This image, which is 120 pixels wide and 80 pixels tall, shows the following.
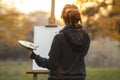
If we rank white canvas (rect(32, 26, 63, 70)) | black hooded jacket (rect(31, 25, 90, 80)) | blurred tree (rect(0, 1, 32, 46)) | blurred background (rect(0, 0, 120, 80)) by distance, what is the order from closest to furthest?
black hooded jacket (rect(31, 25, 90, 80)) → white canvas (rect(32, 26, 63, 70)) → blurred background (rect(0, 0, 120, 80)) → blurred tree (rect(0, 1, 32, 46))

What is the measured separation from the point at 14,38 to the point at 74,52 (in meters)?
29.5

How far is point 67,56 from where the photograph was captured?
648 centimetres

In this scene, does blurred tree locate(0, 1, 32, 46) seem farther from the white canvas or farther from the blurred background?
the white canvas

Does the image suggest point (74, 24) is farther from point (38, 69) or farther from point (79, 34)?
point (38, 69)

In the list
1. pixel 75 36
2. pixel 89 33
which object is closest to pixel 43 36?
pixel 75 36

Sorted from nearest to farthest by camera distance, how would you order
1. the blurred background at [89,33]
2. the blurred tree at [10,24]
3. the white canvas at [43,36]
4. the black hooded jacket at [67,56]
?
the black hooded jacket at [67,56]
the white canvas at [43,36]
the blurred background at [89,33]
the blurred tree at [10,24]

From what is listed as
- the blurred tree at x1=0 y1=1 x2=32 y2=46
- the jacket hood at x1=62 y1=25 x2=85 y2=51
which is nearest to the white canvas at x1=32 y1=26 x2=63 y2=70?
the jacket hood at x1=62 y1=25 x2=85 y2=51

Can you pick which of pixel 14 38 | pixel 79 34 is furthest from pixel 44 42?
pixel 14 38

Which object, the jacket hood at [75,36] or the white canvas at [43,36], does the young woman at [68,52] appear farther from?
the white canvas at [43,36]

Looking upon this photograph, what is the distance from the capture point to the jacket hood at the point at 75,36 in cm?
648

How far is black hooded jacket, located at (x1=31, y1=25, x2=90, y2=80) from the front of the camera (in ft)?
21.1

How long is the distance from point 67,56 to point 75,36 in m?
0.25

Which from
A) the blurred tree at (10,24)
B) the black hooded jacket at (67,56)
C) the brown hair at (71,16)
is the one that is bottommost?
the blurred tree at (10,24)

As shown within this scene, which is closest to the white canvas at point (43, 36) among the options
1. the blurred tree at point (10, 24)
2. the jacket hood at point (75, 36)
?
the jacket hood at point (75, 36)
